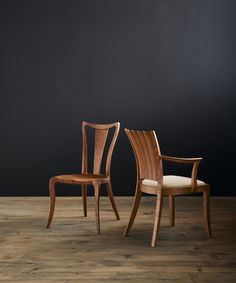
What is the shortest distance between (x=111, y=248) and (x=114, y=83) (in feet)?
8.24

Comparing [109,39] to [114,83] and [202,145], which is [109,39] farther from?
[202,145]

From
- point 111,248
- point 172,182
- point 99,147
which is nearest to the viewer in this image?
point 111,248

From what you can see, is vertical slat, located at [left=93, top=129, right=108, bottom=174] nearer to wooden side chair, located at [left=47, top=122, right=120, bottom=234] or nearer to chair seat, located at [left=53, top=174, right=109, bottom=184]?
wooden side chair, located at [left=47, top=122, right=120, bottom=234]

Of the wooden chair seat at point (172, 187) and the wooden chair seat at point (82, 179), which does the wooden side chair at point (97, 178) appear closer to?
the wooden chair seat at point (82, 179)

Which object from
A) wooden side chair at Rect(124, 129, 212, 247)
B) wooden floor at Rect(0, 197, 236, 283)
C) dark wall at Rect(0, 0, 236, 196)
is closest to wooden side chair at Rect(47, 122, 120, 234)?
wooden floor at Rect(0, 197, 236, 283)

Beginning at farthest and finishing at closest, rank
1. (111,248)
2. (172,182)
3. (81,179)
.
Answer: (81,179)
(172,182)
(111,248)

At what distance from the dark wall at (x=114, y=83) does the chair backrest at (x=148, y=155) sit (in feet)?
5.88

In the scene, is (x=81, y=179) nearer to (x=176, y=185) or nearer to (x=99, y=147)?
(x=99, y=147)

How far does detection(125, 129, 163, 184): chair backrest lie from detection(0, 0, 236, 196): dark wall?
1.79 metres

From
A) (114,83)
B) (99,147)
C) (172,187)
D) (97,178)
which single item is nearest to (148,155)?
(172,187)

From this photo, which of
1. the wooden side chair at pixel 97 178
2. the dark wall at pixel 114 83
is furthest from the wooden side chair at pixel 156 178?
the dark wall at pixel 114 83

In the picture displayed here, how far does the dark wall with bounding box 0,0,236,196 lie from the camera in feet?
17.5

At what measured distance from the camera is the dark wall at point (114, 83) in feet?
17.5

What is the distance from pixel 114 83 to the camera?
538cm
